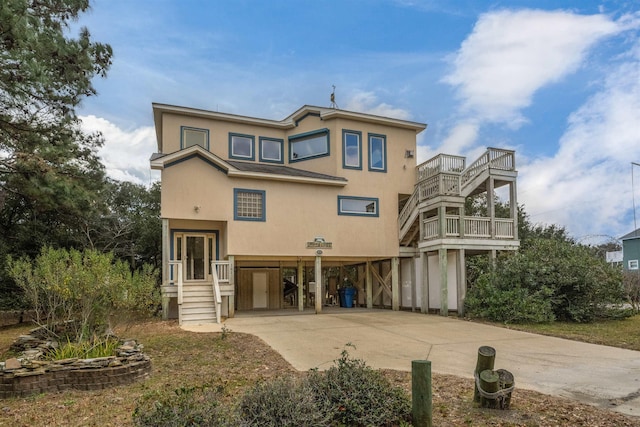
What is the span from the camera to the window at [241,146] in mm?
17969

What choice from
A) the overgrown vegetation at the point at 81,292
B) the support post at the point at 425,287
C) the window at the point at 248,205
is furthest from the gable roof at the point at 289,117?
the overgrown vegetation at the point at 81,292

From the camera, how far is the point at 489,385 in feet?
16.8

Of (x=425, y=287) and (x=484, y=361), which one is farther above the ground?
(x=484, y=361)

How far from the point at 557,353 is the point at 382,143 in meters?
11.5

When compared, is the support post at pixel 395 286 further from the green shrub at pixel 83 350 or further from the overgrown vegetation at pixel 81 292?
the green shrub at pixel 83 350

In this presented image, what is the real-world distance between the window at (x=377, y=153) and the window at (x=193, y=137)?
6.80 meters

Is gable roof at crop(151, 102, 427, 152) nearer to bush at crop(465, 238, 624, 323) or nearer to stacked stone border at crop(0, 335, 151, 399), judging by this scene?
bush at crop(465, 238, 624, 323)

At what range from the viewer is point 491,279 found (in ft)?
49.1

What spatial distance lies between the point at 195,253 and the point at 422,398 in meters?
14.2

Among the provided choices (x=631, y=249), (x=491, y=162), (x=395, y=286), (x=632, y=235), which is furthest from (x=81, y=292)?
(x=632, y=235)

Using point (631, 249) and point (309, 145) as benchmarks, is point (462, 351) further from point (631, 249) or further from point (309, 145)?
point (631, 249)

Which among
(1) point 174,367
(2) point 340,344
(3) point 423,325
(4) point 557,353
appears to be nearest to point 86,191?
(1) point 174,367

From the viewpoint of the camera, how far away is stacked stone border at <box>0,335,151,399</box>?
5.91 metres

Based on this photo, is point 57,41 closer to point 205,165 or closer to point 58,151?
point 58,151
